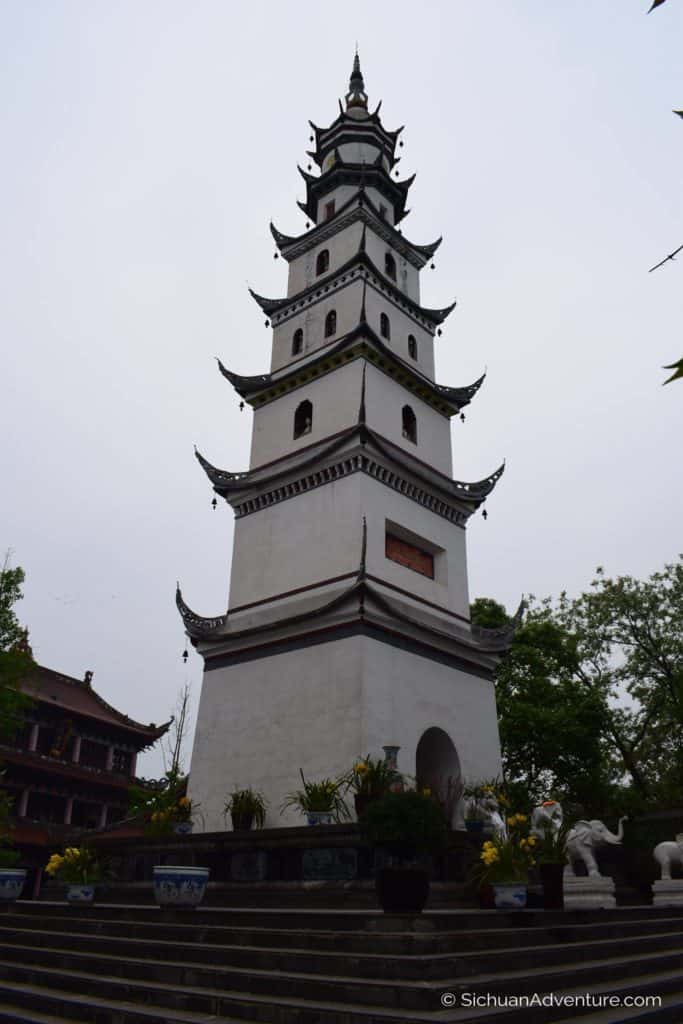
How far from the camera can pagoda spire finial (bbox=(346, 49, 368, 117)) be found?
88.8 feet

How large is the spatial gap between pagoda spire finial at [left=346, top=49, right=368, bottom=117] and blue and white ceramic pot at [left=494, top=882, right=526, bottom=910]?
1007 inches

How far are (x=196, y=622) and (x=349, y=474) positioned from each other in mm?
5149

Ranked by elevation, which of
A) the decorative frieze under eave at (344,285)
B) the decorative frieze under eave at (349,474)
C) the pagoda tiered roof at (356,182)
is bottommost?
the decorative frieze under eave at (349,474)

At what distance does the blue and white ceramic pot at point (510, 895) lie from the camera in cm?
821

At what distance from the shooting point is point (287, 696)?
53.7 ft

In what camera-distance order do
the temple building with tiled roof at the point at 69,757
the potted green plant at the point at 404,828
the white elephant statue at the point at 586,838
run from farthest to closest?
the temple building with tiled roof at the point at 69,757 → the white elephant statue at the point at 586,838 → the potted green plant at the point at 404,828

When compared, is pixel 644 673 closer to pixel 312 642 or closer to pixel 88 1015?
pixel 312 642

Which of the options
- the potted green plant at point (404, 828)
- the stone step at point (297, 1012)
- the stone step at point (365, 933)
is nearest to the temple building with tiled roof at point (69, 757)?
the stone step at point (365, 933)

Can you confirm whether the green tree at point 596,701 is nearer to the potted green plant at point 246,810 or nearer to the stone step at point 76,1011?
the potted green plant at point 246,810

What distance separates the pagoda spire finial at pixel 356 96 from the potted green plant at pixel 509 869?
2504cm

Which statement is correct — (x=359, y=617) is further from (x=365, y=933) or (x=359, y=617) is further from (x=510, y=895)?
(x=365, y=933)

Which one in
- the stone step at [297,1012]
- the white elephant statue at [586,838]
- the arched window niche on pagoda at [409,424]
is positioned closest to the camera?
the stone step at [297,1012]

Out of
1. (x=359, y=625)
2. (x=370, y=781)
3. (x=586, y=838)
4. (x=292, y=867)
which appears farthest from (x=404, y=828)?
(x=359, y=625)

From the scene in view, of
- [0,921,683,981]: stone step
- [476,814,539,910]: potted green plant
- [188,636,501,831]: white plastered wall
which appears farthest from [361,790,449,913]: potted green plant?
[188,636,501,831]: white plastered wall
